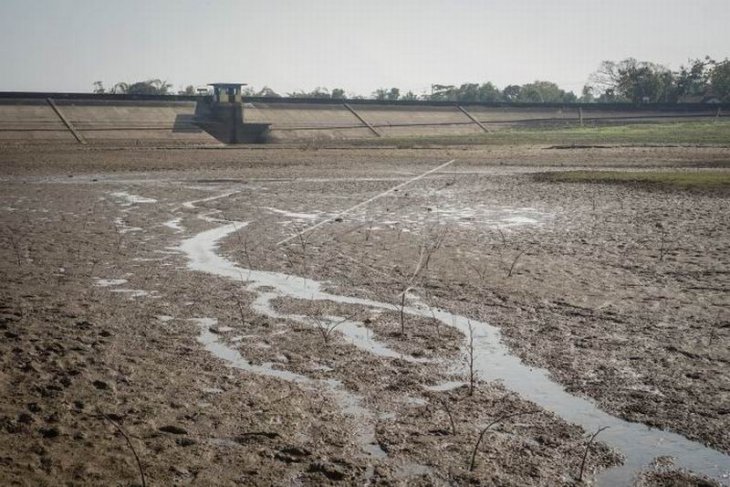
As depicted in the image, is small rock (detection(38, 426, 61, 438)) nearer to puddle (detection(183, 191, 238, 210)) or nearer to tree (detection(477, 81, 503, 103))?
puddle (detection(183, 191, 238, 210))

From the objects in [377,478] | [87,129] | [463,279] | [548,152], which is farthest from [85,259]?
[87,129]

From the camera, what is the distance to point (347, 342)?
774 cm

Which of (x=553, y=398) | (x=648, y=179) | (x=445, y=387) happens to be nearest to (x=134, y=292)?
(x=445, y=387)

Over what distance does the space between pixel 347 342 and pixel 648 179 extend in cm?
1915

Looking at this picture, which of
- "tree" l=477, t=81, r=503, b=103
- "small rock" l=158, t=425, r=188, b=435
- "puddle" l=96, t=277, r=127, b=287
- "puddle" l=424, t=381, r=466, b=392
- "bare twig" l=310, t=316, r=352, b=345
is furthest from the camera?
"tree" l=477, t=81, r=503, b=103

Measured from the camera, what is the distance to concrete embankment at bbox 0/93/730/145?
2031 inches

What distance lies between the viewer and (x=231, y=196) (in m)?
21.4

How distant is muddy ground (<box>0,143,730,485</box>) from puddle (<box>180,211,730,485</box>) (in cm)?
12

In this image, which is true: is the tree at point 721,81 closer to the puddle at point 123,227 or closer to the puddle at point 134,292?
the puddle at point 123,227

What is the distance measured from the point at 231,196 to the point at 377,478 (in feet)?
56.8

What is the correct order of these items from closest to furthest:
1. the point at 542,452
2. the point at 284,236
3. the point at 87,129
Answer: the point at 542,452 < the point at 284,236 < the point at 87,129

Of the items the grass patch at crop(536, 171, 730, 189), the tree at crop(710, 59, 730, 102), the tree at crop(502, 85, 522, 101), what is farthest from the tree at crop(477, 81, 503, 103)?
the grass patch at crop(536, 171, 730, 189)

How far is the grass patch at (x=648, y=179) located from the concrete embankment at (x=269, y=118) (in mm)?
30761

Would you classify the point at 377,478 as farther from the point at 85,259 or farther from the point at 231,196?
the point at 231,196
